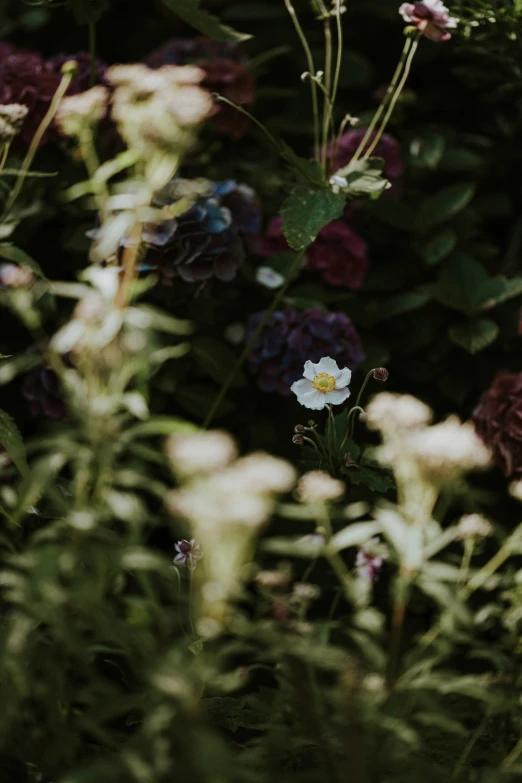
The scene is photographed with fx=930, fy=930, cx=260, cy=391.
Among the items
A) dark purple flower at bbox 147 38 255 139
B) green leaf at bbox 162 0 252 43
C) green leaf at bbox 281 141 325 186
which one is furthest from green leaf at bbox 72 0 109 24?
green leaf at bbox 281 141 325 186

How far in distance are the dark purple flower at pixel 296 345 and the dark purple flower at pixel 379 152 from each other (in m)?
0.32

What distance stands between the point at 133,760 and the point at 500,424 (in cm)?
95

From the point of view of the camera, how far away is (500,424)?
1443 mm

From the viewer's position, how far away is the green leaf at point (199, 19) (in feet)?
4.84

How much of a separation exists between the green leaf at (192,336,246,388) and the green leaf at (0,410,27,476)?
47cm

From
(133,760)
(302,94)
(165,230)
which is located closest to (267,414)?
(165,230)

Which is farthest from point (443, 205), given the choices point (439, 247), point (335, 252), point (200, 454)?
point (200, 454)

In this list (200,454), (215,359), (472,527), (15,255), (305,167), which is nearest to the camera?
(200,454)

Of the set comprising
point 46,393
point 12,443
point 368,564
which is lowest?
point 46,393

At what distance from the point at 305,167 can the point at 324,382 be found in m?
0.42

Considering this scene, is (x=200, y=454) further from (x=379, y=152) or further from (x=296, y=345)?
(x=379, y=152)

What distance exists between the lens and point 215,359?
154 centimetres

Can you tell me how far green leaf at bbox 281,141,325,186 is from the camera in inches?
52.5

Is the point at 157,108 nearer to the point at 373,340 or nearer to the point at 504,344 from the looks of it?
the point at 373,340
